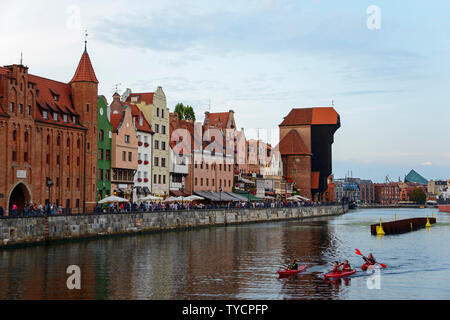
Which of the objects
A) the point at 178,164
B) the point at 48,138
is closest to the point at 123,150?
the point at 48,138

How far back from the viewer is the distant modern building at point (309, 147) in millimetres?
179875

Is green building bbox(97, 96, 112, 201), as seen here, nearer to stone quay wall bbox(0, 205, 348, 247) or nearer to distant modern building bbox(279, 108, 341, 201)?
stone quay wall bbox(0, 205, 348, 247)

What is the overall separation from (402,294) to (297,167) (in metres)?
144

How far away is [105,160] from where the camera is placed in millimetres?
84125

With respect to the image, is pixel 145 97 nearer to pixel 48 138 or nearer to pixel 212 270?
pixel 48 138

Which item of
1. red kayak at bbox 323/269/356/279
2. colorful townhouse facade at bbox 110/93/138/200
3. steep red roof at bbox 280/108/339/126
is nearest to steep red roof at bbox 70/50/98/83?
colorful townhouse facade at bbox 110/93/138/200

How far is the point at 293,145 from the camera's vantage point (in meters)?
183

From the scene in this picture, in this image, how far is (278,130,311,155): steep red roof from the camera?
18075 centimetres

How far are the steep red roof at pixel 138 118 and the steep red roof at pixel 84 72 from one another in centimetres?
1489

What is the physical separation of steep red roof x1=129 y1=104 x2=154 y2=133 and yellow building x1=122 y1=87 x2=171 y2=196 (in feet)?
5.51

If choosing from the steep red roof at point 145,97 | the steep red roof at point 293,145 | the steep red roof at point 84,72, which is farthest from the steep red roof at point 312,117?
the steep red roof at point 84,72

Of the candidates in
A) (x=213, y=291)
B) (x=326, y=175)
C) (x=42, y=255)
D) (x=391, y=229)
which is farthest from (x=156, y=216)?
(x=326, y=175)

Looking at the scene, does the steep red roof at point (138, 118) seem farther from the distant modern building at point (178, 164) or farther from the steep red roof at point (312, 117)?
the steep red roof at point (312, 117)
